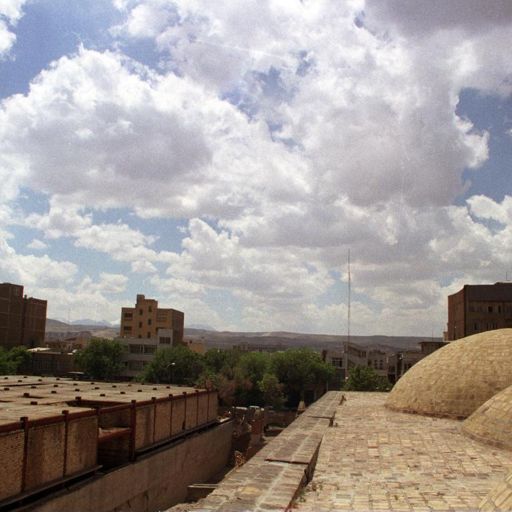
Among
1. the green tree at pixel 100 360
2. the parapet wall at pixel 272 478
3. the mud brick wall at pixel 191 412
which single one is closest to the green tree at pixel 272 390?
the green tree at pixel 100 360

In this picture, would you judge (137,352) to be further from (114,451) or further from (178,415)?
(114,451)

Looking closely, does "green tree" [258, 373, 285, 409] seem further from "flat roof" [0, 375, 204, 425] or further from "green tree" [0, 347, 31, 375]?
"green tree" [0, 347, 31, 375]

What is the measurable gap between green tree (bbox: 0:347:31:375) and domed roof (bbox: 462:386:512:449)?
114ft

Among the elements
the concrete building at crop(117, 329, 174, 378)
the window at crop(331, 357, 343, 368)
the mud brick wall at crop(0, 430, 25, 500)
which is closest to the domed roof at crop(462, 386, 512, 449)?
the mud brick wall at crop(0, 430, 25, 500)

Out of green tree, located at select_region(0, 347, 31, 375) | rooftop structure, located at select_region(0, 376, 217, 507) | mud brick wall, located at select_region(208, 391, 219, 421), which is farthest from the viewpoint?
green tree, located at select_region(0, 347, 31, 375)

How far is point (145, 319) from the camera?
61.4 metres

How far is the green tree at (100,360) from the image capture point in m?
46.0

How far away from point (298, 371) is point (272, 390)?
3.66 meters

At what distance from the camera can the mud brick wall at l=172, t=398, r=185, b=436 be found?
18689 millimetres

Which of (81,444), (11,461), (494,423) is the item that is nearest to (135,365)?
(81,444)

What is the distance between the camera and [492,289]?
163 ft

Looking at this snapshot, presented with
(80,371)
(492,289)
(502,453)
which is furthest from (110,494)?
(492,289)

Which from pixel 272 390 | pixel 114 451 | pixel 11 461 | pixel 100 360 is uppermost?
pixel 11 461

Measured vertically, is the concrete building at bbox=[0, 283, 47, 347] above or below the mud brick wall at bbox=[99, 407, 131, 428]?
above
